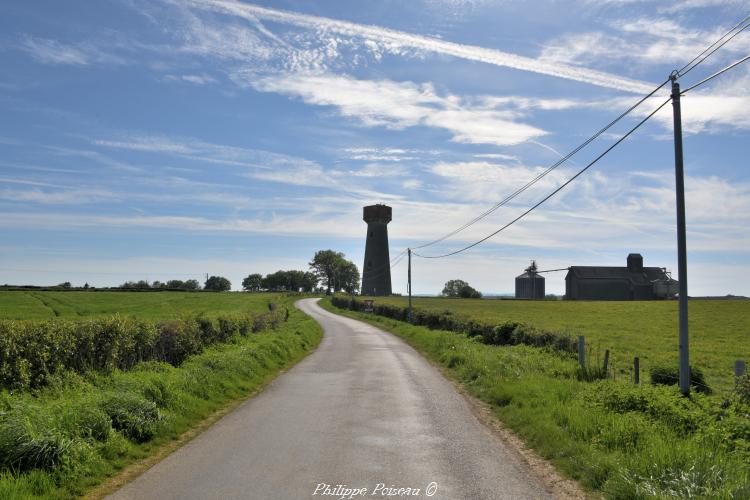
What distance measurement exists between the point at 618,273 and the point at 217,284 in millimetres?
119741

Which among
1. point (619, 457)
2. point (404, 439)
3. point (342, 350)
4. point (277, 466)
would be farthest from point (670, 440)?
point (342, 350)

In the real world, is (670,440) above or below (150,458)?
above

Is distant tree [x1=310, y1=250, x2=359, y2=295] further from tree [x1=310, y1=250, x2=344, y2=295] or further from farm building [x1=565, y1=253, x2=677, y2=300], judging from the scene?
farm building [x1=565, y1=253, x2=677, y2=300]

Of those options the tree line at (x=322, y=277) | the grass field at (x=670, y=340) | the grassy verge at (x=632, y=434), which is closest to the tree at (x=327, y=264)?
the tree line at (x=322, y=277)

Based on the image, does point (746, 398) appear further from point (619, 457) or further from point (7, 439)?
point (7, 439)

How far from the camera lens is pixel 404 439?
371 inches

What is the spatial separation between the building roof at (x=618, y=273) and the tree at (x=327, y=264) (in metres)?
80.2

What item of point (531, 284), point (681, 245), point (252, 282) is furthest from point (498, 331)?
point (252, 282)

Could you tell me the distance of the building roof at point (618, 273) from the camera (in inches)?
4193

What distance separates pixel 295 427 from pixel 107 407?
3152 millimetres

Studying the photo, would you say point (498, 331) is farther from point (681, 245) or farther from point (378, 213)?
point (378, 213)

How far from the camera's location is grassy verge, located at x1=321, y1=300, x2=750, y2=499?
6.49 m

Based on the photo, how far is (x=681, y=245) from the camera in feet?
37.5

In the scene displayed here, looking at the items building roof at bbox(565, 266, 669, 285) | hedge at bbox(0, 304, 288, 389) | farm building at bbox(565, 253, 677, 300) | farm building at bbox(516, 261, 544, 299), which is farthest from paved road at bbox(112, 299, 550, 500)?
farm building at bbox(516, 261, 544, 299)
